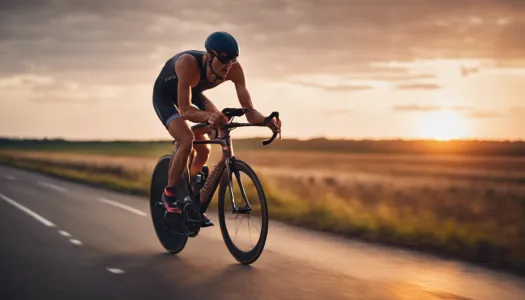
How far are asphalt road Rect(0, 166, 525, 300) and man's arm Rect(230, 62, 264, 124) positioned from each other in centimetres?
155

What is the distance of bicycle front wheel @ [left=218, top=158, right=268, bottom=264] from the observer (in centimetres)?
789

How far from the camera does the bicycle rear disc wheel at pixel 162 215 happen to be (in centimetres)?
916

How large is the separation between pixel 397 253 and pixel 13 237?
5.19 metres

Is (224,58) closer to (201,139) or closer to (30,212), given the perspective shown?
(201,139)

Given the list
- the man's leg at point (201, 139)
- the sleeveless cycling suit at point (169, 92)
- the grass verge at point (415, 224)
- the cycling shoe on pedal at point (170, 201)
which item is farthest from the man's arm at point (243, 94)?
the cycling shoe on pedal at point (170, 201)

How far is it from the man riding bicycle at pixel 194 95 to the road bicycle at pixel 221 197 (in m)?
0.11

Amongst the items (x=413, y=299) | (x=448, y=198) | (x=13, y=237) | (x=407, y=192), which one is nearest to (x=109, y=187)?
(x=407, y=192)

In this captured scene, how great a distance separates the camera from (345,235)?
1154 cm

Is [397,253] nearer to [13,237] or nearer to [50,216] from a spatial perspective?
[13,237]

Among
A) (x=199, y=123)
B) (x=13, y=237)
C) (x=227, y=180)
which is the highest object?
(x=199, y=123)

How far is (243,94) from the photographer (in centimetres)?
859

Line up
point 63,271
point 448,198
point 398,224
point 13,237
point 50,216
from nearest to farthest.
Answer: point 63,271 < point 13,237 < point 398,224 < point 50,216 < point 448,198

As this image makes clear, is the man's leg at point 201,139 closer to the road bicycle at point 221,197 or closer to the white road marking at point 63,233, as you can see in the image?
the road bicycle at point 221,197

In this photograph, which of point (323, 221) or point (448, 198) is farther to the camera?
point (448, 198)
